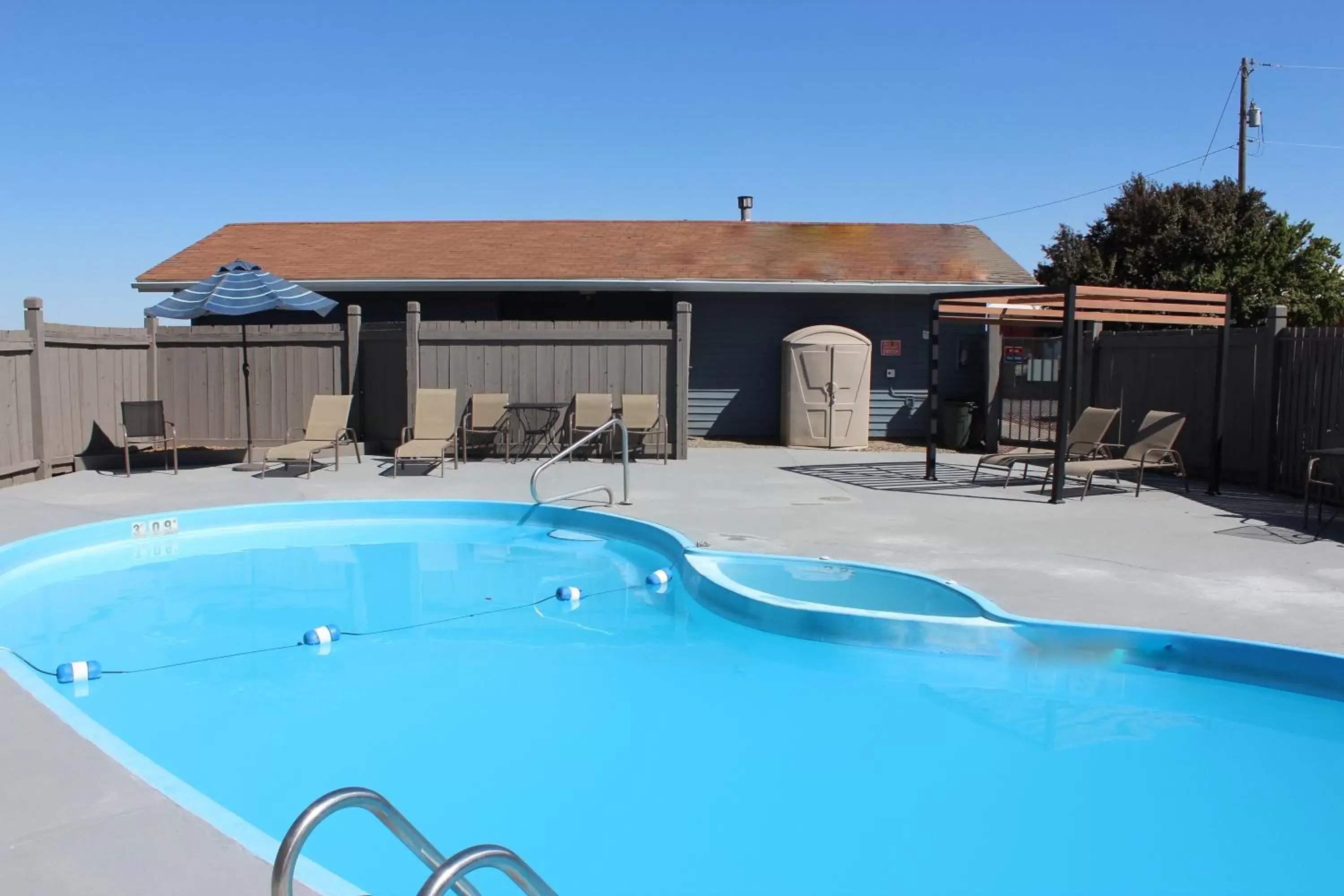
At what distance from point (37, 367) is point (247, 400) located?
2.54m

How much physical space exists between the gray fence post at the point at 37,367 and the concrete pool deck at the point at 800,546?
462 mm

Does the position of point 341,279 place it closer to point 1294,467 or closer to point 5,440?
point 5,440

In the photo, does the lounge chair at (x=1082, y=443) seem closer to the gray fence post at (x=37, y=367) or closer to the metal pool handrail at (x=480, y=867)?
the metal pool handrail at (x=480, y=867)

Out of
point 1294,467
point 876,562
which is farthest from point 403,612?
point 1294,467

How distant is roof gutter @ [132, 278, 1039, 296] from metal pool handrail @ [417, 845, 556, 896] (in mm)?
14168

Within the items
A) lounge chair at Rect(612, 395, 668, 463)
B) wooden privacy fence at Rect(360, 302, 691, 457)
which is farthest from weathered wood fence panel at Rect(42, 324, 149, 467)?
lounge chair at Rect(612, 395, 668, 463)

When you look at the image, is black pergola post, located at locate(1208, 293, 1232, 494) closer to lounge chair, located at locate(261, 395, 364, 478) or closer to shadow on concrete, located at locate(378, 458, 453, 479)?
shadow on concrete, located at locate(378, 458, 453, 479)

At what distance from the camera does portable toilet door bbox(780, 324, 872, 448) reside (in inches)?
603

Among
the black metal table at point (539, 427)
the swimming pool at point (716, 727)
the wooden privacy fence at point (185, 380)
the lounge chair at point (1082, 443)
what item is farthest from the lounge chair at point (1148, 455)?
the wooden privacy fence at point (185, 380)

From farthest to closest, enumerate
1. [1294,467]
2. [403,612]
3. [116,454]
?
[116,454] < [1294,467] < [403,612]

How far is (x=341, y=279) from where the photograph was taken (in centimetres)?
1574

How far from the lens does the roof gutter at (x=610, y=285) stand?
617 inches

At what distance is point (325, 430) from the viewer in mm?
12375

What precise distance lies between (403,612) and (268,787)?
8.98 feet
